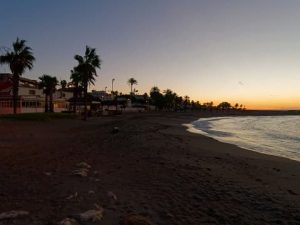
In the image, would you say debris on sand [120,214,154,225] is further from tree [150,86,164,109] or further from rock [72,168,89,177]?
tree [150,86,164,109]

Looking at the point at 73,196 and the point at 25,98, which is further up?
the point at 25,98

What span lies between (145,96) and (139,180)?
513 ft

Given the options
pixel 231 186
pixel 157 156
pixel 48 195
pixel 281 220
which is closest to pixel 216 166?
pixel 157 156

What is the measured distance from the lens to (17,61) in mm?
46594

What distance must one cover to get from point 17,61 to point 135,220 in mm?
44716

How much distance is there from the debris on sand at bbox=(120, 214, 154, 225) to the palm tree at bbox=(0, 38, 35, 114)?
42.9 m

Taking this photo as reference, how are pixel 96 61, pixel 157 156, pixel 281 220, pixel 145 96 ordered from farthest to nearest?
pixel 145 96
pixel 96 61
pixel 157 156
pixel 281 220

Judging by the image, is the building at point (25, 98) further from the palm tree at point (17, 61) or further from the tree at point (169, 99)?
the tree at point (169, 99)

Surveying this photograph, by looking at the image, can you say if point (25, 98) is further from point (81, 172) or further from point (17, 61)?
point (81, 172)

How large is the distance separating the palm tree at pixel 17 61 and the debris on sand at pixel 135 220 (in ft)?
141

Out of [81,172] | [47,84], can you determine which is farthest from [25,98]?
[81,172]

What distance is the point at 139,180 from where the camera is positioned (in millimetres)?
10078

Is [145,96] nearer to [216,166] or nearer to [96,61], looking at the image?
[96,61]

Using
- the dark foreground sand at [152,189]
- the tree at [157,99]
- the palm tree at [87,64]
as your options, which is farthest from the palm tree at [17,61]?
the tree at [157,99]
